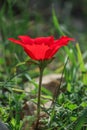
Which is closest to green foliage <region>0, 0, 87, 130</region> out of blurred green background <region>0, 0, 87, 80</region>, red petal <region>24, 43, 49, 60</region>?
red petal <region>24, 43, 49, 60</region>

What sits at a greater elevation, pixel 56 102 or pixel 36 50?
pixel 36 50

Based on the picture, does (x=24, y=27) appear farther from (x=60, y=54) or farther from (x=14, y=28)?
(x=60, y=54)

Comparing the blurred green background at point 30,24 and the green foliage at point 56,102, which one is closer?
the green foliage at point 56,102

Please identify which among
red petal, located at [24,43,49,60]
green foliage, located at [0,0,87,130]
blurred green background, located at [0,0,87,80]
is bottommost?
green foliage, located at [0,0,87,130]

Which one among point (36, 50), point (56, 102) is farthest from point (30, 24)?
point (36, 50)

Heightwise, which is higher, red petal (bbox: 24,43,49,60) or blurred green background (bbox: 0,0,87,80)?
blurred green background (bbox: 0,0,87,80)

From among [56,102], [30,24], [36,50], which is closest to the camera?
[36,50]

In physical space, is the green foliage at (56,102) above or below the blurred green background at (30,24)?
below

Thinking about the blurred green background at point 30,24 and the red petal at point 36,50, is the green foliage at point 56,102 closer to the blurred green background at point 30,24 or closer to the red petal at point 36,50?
the red petal at point 36,50

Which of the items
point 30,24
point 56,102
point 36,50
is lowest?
point 56,102

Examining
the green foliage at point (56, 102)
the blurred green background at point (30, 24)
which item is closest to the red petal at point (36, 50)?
the green foliage at point (56, 102)

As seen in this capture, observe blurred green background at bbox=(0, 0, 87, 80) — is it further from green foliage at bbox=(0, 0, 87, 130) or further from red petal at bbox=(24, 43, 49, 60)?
red petal at bbox=(24, 43, 49, 60)

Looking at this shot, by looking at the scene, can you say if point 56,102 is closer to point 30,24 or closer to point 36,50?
point 36,50
